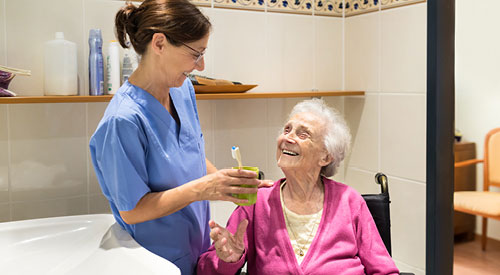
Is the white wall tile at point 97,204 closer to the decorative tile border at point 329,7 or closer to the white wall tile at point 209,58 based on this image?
the white wall tile at point 209,58

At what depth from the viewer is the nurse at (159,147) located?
58.9 inches

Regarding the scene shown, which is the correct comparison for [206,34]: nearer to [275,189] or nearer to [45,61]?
[275,189]

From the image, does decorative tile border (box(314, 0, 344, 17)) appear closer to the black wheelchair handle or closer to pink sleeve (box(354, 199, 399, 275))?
the black wheelchair handle

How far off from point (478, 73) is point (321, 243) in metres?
1.25

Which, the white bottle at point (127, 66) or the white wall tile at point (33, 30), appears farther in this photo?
the white bottle at point (127, 66)

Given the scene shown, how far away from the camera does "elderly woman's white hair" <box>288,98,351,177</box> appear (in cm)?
188

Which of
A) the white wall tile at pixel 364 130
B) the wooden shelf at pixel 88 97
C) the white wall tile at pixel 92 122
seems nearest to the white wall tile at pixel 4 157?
the wooden shelf at pixel 88 97

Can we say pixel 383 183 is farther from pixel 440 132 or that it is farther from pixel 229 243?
pixel 229 243

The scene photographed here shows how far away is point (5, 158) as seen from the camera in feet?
6.84

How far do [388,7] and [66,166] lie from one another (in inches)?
68.4

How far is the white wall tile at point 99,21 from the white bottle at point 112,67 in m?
0.08

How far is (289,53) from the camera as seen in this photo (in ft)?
9.05

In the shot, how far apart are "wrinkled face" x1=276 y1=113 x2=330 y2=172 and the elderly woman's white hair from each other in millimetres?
21

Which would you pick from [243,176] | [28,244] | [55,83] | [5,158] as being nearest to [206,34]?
[243,176]
